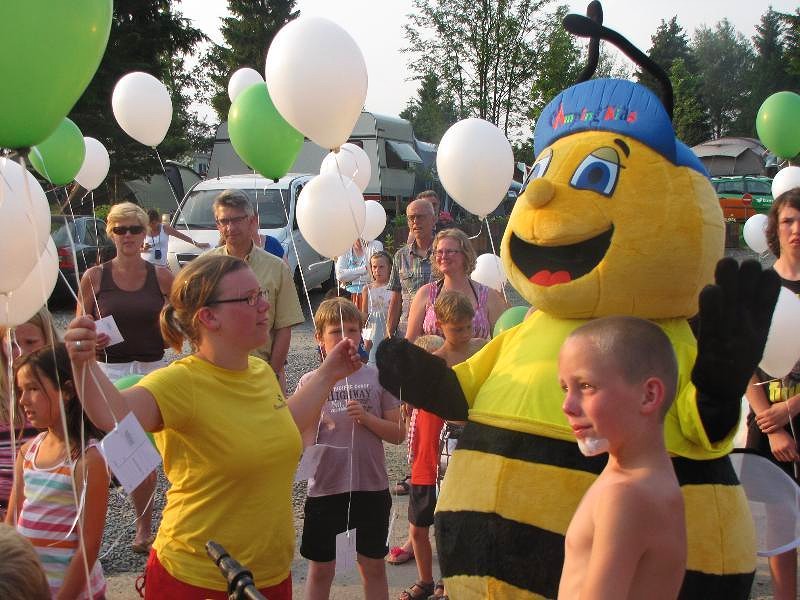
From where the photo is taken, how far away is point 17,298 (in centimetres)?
324

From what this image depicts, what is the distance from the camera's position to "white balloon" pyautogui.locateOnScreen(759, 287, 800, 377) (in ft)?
10.0

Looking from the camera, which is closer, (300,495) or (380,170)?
(300,495)

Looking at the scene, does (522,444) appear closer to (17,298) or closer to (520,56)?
(17,298)

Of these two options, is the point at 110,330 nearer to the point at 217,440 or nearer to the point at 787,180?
the point at 217,440

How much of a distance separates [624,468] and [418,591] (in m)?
2.32

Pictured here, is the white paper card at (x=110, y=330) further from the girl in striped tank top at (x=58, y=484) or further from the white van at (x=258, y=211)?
the white van at (x=258, y=211)

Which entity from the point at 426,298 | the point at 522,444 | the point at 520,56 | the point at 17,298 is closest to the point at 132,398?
the point at 522,444

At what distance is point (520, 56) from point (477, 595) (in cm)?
2324

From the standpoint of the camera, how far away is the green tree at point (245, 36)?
3044 cm

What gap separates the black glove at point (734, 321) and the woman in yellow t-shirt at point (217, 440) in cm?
126

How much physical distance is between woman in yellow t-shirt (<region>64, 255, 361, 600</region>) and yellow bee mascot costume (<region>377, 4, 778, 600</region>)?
43 centimetres

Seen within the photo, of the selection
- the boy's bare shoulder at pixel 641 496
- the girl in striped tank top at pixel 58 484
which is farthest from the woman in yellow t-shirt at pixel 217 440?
the boy's bare shoulder at pixel 641 496

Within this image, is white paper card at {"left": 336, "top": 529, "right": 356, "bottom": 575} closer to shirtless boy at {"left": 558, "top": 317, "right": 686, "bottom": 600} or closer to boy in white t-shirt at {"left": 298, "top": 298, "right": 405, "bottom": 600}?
boy in white t-shirt at {"left": 298, "top": 298, "right": 405, "bottom": 600}

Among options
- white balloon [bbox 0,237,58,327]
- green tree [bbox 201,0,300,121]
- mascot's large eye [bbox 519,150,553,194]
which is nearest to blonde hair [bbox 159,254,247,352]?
white balloon [bbox 0,237,58,327]
